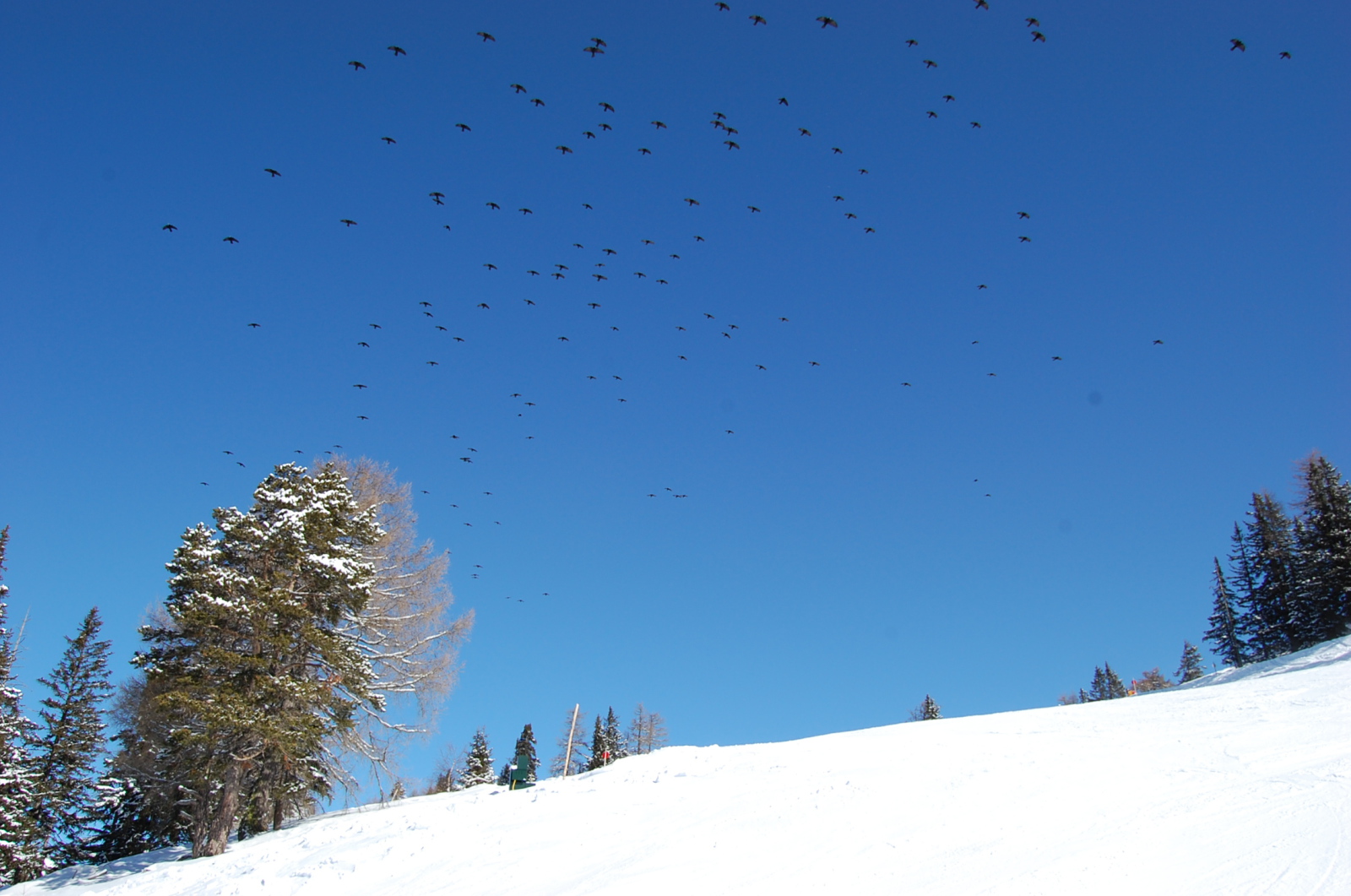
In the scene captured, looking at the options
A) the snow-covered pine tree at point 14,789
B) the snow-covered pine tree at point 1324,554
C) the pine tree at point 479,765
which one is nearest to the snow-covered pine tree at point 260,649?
the snow-covered pine tree at point 14,789

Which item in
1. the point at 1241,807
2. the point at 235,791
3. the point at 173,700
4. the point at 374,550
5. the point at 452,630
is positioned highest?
the point at 374,550

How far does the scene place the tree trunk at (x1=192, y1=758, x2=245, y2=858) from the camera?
2039 cm

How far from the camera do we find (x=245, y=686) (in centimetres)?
2161

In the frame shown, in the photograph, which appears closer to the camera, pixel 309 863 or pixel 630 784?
pixel 309 863

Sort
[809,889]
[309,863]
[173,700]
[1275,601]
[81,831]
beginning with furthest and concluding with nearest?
1. [1275,601]
2. [81,831]
3. [173,700]
4. [309,863]
5. [809,889]

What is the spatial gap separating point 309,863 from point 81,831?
62.2 feet

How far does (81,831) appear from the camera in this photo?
29.1 m

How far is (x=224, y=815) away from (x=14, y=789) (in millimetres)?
12138

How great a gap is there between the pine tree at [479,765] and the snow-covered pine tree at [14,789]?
2677 centimetres

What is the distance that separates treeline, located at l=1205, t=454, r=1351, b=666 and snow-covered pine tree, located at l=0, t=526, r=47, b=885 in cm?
5891

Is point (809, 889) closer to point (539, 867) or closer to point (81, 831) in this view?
point (539, 867)

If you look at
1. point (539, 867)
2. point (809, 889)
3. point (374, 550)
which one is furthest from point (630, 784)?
point (374, 550)

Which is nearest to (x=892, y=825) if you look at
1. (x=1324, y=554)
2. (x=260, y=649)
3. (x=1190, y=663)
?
(x=260, y=649)

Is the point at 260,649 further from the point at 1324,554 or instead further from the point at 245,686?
the point at 1324,554
